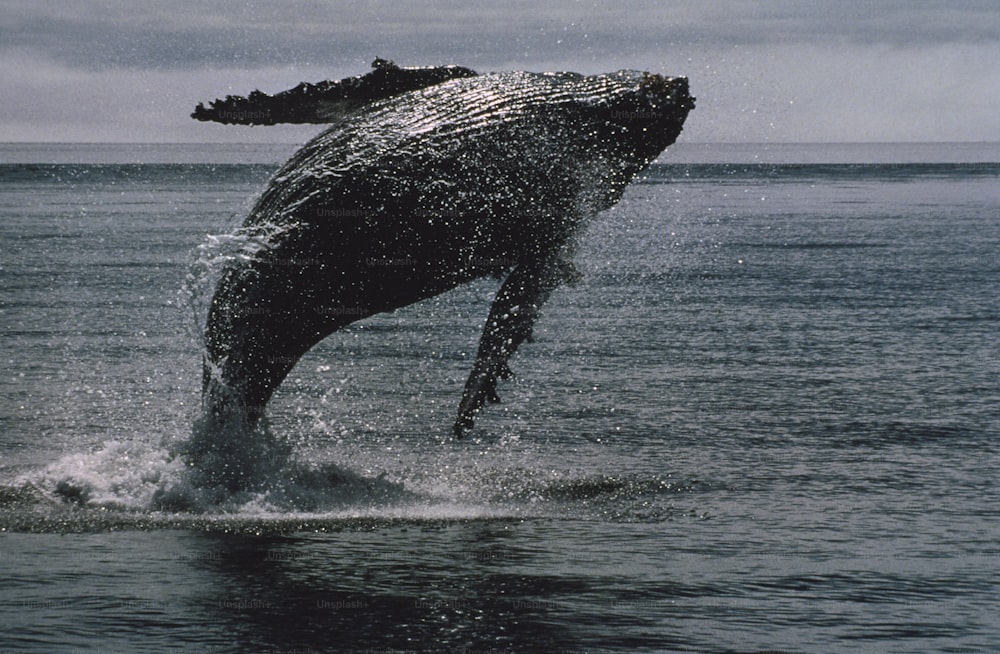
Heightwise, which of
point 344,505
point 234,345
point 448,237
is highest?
point 448,237

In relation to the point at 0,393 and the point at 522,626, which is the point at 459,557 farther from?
the point at 0,393

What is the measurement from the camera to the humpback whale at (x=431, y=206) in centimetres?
1186

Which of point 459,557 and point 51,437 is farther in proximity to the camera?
point 51,437

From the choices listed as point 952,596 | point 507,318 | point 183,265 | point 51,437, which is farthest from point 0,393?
point 183,265

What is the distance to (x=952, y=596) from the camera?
32.5ft

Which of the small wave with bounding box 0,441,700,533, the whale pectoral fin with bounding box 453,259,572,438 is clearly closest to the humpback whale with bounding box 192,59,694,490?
the whale pectoral fin with bounding box 453,259,572,438

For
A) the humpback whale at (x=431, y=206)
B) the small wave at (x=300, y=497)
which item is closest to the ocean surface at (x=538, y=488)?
the small wave at (x=300, y=497)

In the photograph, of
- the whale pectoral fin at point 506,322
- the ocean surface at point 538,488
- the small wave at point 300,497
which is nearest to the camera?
the ocean surface at point 538,488

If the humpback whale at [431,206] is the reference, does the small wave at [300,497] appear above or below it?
below

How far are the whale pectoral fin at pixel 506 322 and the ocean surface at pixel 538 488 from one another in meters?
0.96

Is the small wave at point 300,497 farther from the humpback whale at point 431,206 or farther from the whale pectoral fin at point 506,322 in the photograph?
the whale pectoral fin at point 506,322

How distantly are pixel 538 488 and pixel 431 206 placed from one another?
2.88 metres

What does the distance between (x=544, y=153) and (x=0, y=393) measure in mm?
8277

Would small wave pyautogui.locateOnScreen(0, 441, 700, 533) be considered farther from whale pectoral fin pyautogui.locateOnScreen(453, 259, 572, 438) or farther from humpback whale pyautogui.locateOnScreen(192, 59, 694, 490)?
whale pectoral fin pyautogui.locateOnScreen(453, 259, 572, 438)
